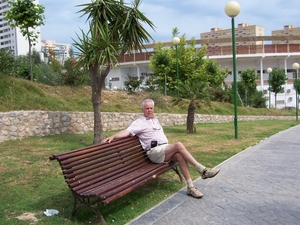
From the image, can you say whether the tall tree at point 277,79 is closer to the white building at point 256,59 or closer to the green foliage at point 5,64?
the white building at point 256,59

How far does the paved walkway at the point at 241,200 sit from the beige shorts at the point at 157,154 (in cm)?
60

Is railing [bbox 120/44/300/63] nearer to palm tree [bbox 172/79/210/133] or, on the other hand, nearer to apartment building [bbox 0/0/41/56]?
palm tree [bbox 172/79/210/133]

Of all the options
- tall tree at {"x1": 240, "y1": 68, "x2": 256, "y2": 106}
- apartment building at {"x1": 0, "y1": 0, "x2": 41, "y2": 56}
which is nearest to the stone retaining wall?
tall tree at {"x1": 240, "y1": 68, "x2": 256, "y2": 106}

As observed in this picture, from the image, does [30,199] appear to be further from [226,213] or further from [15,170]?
[226,213]

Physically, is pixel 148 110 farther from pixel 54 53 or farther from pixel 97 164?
pixel 54 53

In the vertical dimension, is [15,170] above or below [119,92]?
below

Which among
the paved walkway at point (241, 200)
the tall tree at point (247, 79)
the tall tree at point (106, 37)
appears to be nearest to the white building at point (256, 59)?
the tall tree at point (247, 79)

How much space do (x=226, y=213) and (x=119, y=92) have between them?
48.2ft

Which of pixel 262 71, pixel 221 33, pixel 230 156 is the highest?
pixel 221 33

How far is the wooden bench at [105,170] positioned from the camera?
414 cm

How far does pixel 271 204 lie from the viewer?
475 cm

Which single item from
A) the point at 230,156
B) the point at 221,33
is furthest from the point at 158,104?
the point at 221,33

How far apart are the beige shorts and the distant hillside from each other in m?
6.85

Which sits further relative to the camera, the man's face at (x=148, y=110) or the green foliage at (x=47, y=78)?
the green foliage at (x=47, y=78)
